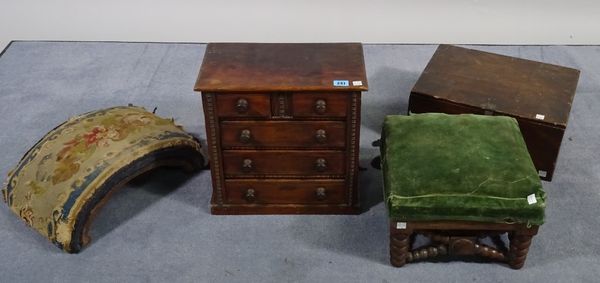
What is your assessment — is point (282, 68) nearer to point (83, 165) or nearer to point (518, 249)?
point (83, 165)

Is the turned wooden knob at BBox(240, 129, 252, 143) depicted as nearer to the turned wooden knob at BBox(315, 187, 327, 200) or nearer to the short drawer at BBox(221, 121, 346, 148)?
the short drawer at BBox(221, 121, 346, 148)

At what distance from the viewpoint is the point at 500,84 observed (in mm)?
2959

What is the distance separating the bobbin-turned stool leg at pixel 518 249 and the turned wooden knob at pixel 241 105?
1.03 metres

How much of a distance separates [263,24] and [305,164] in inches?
67.4

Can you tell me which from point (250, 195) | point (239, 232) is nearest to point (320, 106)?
point (250, 195)

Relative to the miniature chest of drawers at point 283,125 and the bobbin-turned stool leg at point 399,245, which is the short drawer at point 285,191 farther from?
the bobbin-turned stool leg at point 399,245

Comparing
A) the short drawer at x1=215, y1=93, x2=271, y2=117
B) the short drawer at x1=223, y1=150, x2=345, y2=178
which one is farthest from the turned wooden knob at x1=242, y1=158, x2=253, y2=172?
the short drawer at x1=215, y1=93, x2=271, y2=117

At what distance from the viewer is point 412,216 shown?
2252 mm

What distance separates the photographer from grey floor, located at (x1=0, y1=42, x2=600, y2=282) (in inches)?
96.6

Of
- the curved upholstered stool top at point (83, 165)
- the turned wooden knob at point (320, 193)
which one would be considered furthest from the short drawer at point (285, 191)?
the curved upholstered stool top at point (83, 165)

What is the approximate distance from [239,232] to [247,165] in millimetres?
279

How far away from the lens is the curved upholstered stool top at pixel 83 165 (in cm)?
250

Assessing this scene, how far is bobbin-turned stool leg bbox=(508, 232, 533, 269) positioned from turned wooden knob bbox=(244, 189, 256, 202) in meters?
0.97

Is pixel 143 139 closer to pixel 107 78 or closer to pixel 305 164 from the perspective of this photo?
pixel 305 164
